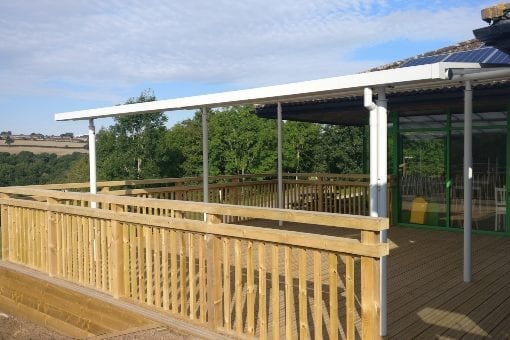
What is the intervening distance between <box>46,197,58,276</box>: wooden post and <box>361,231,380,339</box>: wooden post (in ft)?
13.0

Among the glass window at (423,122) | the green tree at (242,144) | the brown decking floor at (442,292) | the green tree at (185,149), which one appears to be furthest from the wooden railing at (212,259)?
the green tree at (185,149)

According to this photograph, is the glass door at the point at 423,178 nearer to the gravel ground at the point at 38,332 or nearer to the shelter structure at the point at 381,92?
the shelter structure at the point at 381,92

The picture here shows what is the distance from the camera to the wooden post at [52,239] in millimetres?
5395

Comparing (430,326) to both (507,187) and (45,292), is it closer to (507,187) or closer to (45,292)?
(45,292)

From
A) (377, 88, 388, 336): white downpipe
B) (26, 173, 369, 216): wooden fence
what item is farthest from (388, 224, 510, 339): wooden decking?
(26, 173, 369, 216): wooden fence

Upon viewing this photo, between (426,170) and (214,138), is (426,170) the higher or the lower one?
the lower one

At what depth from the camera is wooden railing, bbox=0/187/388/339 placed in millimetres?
2938

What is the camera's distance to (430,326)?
12.3ft

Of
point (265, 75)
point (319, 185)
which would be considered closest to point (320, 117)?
point (319, 185)

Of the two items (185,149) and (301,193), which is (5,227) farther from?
(185,149)

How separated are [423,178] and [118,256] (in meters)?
6.00

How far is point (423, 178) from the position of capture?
8500 mm

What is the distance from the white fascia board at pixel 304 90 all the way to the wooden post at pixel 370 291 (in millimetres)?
1285

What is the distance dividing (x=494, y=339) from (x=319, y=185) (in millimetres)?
6493
